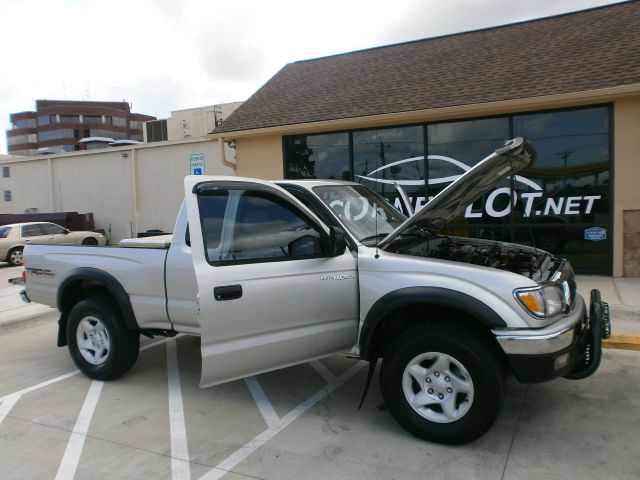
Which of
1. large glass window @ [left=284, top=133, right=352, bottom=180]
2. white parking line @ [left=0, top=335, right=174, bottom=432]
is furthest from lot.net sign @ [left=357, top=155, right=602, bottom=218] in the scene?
white parking line @ [left=0, top=335, right=174, bottom=432]

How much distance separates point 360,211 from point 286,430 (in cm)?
190

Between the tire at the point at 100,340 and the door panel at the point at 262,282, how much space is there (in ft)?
4.91

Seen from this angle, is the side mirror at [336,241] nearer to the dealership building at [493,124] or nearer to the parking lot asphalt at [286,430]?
the parking lot asphalt at [286,430]

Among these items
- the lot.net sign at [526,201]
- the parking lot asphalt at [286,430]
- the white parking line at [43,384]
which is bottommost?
the parking lot asphalt at [286,430]

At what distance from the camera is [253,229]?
12.5ft

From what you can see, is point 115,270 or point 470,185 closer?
point 470,185

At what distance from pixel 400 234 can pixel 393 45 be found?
10378 millimetres

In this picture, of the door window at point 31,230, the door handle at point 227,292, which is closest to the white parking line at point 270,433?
the door handle at point 227,292

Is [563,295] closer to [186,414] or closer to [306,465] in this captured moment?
[306,465]

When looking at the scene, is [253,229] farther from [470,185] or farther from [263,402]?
[470,185]

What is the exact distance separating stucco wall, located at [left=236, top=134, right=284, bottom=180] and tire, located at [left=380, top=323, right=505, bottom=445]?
8.84 metres

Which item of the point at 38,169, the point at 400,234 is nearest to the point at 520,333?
the point at 400,234

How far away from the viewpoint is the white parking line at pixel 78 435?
10.7 ft

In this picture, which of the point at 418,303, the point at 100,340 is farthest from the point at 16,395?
the point at 418,303
